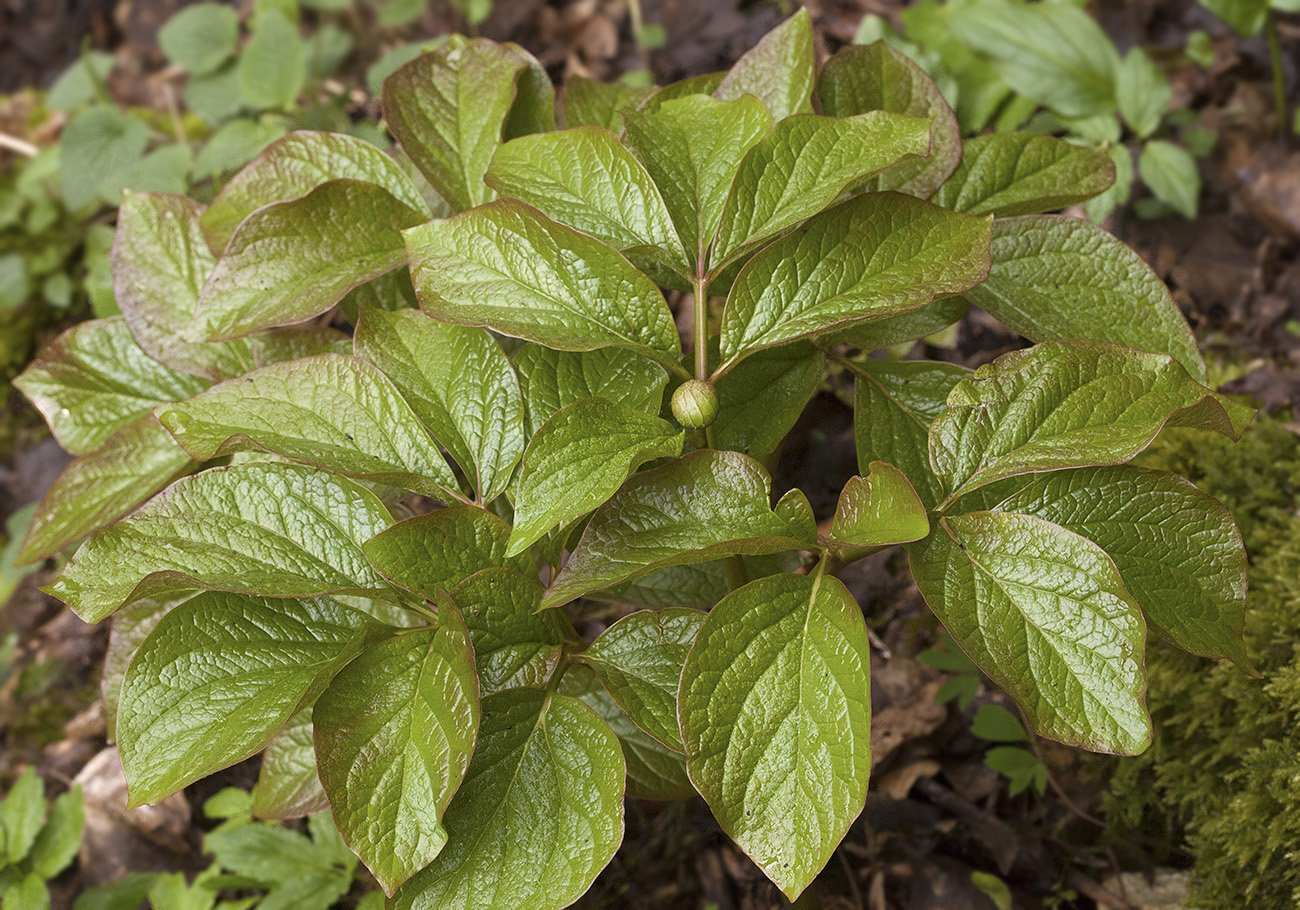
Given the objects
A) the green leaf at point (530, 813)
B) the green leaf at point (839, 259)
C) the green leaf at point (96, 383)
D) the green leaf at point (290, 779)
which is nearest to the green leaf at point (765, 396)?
the green leaf at point (839, 259)

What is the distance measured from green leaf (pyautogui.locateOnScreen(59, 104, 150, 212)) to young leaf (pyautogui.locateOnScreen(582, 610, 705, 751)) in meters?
2.26

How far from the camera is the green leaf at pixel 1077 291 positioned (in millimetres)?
1007

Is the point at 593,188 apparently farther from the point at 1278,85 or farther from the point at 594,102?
the point at 1278,85

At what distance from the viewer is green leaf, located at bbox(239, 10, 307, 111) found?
2346mm

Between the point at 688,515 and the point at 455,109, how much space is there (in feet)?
2.08

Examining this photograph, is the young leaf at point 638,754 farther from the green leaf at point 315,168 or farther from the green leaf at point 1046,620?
the green leaf at point 315,168

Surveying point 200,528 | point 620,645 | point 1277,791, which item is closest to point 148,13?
point 200,528

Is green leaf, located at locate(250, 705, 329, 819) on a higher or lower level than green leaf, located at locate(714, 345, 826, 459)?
lower

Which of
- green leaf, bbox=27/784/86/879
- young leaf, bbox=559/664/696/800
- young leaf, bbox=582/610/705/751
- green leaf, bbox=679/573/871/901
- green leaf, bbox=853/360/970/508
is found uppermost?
green leaf, bbox=853/360/970/508

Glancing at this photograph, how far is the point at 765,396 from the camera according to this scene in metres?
1.02

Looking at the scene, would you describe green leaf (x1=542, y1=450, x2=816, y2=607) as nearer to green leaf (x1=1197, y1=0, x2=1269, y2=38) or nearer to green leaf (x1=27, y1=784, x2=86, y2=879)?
green leaf (x1=27, y1=784, x2=86, y2=879)

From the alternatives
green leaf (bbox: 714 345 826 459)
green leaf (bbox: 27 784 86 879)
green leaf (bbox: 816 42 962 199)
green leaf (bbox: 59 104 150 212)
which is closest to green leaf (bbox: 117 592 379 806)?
green leaf (bbox: 714 345 826 459)

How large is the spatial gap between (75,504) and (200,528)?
0.32m

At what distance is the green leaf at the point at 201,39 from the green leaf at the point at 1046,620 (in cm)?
258
